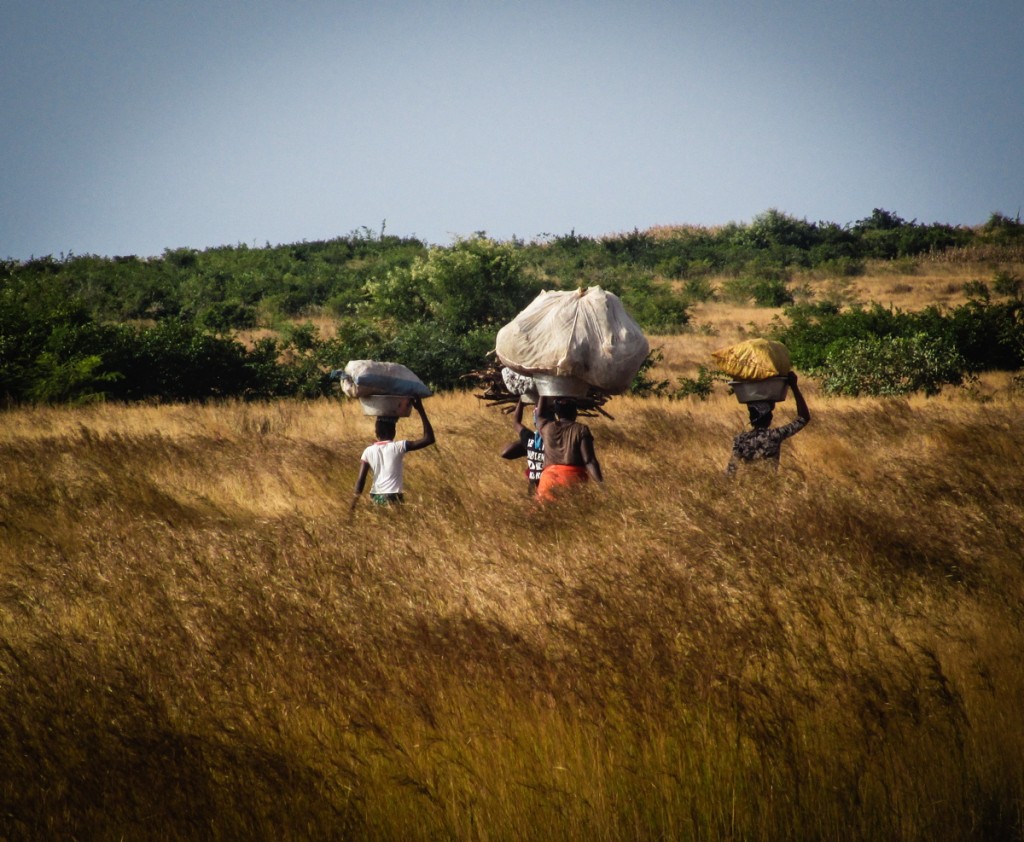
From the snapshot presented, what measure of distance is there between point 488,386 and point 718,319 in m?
27.0

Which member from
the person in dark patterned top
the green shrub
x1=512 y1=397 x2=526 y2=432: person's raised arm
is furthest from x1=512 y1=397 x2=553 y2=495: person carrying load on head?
the green shrub

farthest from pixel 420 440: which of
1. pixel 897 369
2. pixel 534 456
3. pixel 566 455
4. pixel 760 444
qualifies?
pixel 897 369

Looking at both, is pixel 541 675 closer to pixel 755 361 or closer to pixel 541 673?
pixel 541 673

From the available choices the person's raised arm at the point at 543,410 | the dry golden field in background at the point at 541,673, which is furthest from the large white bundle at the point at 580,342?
the dry golden field in background at the point at 541,673

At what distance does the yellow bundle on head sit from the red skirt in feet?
5.30

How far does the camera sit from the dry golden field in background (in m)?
2.58

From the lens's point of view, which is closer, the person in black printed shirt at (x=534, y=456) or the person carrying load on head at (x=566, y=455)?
the person carrying load on head at (x=566, y=455)

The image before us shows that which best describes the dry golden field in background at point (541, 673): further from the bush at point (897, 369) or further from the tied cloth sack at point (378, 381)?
the bush at point (897, 369)

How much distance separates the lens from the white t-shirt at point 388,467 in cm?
676

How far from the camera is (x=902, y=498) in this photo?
5.44m

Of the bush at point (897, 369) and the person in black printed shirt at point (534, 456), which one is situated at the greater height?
the person in black printed shirt at point (534, 456)

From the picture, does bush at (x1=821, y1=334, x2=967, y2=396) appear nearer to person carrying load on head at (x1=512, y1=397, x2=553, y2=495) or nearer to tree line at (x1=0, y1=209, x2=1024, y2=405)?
tree line at (x1=0, y1=209, x2=1024, y2=405)

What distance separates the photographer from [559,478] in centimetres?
589

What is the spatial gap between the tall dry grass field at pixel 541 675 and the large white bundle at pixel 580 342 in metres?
0.95
